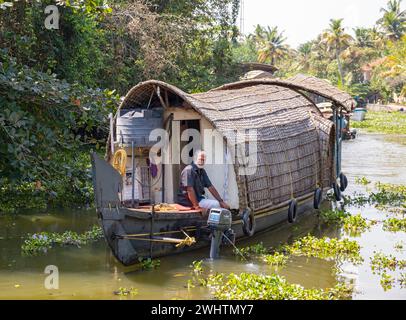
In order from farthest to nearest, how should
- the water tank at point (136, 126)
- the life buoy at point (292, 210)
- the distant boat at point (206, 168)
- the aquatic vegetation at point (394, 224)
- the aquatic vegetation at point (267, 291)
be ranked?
the aquatic vegetation at point (394, 224) < the life buoy at point (292, 210) < the water tank at point (136, 126) < the distant boat at point (206, 168) < the aquatic vegetation at point (267, 291)

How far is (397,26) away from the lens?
48906mm

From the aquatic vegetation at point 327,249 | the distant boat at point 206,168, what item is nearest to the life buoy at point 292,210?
the distant boat at point 206,168

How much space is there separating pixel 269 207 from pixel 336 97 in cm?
370

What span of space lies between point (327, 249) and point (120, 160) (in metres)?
3.01

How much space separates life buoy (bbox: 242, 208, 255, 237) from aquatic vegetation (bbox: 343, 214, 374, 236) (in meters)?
2.16

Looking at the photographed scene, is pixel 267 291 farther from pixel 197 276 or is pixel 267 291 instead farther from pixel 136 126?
pixel 136 126

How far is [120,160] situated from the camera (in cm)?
759

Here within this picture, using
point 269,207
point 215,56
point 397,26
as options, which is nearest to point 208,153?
point 269,207

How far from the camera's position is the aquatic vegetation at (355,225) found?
383 inches

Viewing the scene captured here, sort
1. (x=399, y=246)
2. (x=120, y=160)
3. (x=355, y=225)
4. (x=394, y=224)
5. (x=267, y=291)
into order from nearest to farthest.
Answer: (x=267, y=291) → (x=120, y=160) → (x=399, y=246) → (x=355, y=225) → (x=394, y=224)

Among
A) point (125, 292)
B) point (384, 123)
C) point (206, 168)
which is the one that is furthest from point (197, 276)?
point (384, 123)

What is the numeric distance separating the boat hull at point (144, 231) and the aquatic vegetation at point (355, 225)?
7.42ft

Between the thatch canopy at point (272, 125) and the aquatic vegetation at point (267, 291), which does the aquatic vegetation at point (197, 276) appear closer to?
the aquatic vegetation at point (267, 291)

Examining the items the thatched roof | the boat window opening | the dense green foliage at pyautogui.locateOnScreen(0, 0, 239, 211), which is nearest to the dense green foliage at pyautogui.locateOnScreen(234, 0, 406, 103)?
the dense green foliage at pyautogui.locateOnScreen(0, 0, 239, 211)
